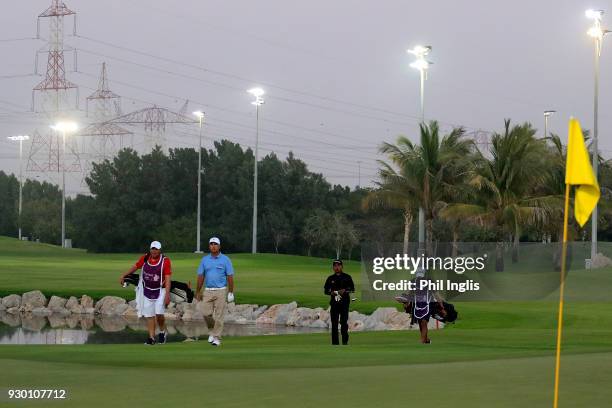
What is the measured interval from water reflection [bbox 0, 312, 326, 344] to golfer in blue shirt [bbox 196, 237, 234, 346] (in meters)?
12.1

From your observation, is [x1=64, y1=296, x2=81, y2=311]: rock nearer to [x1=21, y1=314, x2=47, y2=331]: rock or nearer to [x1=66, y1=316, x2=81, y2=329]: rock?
[x1=66, y1=316, x2=81, y2=329]: rock

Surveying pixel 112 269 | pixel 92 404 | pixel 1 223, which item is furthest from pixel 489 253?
pixel 1 223

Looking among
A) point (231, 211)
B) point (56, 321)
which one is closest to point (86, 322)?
point (56, 321)

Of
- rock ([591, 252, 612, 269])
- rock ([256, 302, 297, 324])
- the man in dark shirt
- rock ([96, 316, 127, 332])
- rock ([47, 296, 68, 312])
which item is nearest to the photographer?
the man in dark shirt

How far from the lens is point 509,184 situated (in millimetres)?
58938

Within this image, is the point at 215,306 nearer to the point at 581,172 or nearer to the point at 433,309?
the point at 433,309

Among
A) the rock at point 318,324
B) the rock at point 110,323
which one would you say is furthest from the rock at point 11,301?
the rock at point 318,324

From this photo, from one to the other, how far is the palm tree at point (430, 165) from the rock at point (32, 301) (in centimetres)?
1918

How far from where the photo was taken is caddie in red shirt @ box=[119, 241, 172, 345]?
2050cm

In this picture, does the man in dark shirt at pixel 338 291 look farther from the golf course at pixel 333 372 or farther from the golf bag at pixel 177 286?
the golf bag at pixel 177 286

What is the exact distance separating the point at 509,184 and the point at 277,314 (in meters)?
21.7

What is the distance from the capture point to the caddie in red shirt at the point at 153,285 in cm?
2050

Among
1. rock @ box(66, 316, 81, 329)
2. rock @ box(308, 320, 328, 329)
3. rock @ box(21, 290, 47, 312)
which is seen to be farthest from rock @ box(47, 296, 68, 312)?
rock @ box(308, 320, 328, 329)

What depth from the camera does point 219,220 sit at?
366 feet
